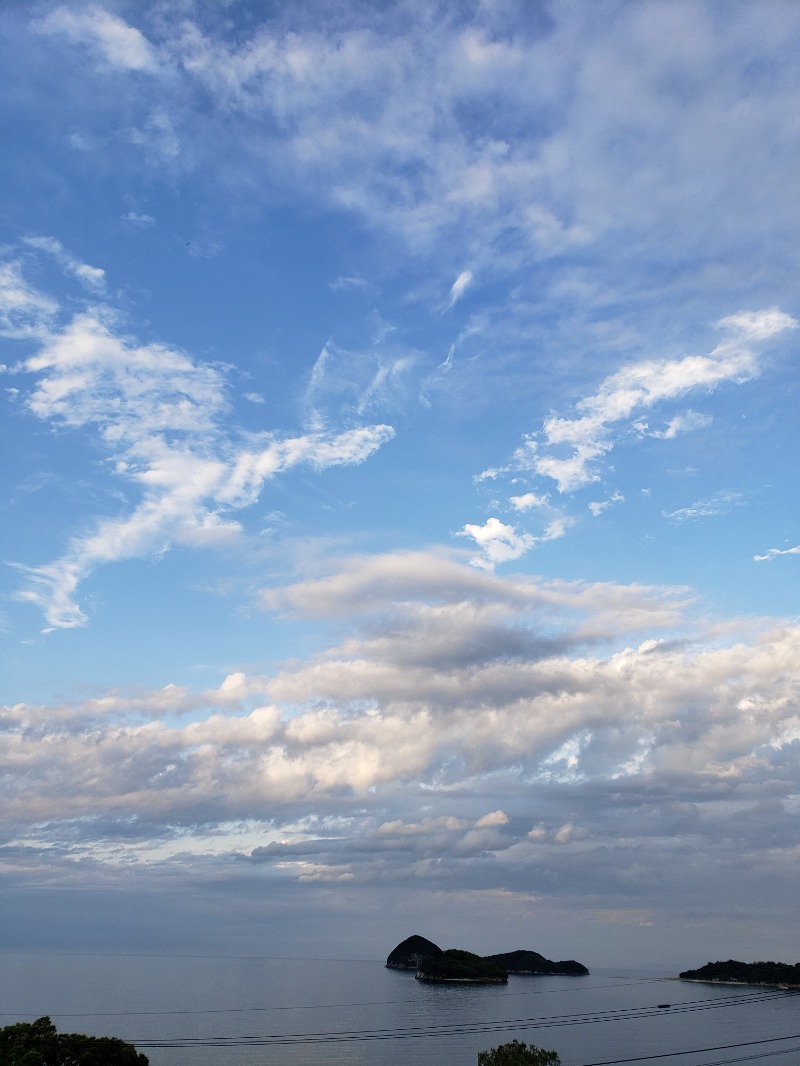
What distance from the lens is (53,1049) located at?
76.4 meters

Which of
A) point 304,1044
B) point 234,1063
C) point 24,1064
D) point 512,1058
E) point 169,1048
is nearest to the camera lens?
point 24,1064

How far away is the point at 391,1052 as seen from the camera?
179875mm

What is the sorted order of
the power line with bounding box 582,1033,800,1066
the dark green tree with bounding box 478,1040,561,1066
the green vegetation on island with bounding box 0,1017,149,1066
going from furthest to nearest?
the power line with bounding box 582,1033,800,1066 → the dark green tree with bounding box 478,1040,561,1066 → the green vegetation on island with bounding box 0,1017,149,1066

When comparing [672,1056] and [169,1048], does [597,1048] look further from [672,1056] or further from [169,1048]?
[169,1048]

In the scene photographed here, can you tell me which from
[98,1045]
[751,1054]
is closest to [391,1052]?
[751,1054]

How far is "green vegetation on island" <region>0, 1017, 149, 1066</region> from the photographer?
242 ft

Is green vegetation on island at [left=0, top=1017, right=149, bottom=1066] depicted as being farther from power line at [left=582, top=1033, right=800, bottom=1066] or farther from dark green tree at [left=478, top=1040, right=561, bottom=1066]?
power line at [left=582, top=1033, right=800, bottom=1066]

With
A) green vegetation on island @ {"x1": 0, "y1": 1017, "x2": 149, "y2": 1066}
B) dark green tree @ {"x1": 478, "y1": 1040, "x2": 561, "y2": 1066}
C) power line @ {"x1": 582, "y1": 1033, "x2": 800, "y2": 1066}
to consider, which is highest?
green vegetation on island @ {"x1": 0, "y1": 1017, "x2": 149, "y2": 1066}

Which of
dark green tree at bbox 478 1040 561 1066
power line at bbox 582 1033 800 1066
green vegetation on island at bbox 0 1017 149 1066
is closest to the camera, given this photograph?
green vegetation on island at bbox 0 1017 149 1066

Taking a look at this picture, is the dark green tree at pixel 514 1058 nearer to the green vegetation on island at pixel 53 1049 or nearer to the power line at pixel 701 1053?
the green vegetation on island at pixel 53 1049

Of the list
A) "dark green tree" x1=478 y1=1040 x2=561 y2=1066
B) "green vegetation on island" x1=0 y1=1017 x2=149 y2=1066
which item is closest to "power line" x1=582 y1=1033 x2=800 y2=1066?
"dark green tree" x1=478 y1=1040 x2=561 y2=1066

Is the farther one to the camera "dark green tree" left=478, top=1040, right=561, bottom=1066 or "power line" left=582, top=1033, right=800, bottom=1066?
"power line" left=582, top=1033, right=800, bottom=1066

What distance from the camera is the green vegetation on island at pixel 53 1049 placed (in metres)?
73.6

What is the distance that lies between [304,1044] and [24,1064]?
14051 cm
